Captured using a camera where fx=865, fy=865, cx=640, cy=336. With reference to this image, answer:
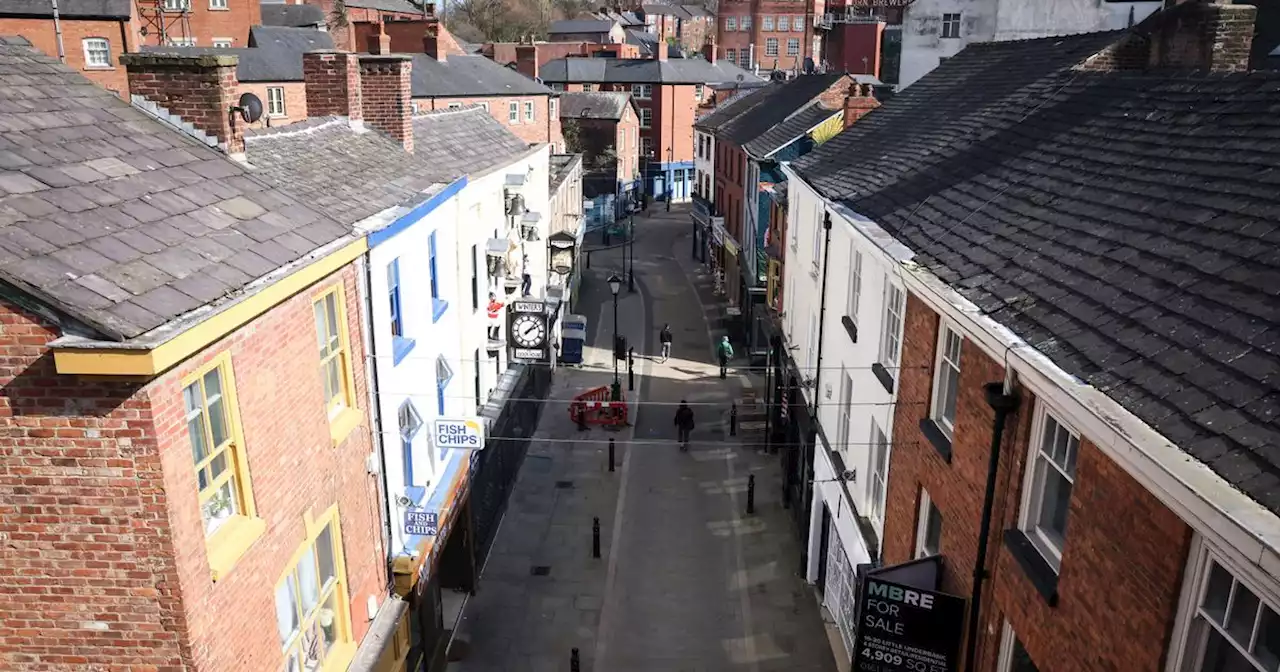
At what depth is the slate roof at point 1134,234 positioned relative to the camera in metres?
5.00

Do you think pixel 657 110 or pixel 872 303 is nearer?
pixel 872 303

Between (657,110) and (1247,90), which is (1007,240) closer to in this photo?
(1247,90)

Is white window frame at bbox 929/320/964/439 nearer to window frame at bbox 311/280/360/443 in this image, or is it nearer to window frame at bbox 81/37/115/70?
window frame at bbox 311/280/360/443

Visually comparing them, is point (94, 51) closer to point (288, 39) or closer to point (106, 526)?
point (288, 39)

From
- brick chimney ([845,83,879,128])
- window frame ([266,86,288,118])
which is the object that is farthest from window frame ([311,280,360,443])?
window frame ([266,86,288,118])

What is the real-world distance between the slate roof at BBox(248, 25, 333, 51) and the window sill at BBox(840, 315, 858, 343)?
35.0 m

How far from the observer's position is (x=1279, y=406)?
455 cm

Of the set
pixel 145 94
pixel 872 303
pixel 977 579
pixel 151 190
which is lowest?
pixel 977 579

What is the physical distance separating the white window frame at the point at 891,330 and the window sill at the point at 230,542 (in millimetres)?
7326

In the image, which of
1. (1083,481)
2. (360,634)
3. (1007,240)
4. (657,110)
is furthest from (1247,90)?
(657,110)

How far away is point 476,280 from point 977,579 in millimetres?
11845

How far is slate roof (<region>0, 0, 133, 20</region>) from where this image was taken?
112 ft

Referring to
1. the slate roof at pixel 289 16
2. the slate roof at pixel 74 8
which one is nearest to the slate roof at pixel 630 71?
the slate roof at pixel 289 16

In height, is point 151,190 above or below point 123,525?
above
